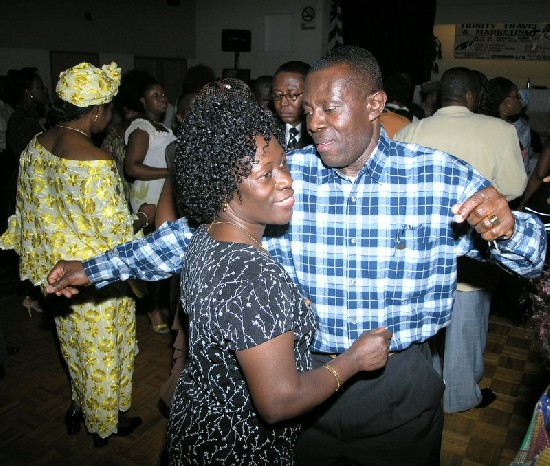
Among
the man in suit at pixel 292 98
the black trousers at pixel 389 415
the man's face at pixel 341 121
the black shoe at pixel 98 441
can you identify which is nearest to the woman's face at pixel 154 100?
the man in suit at pixel 292 98

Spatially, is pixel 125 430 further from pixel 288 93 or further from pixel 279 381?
pixel 288 93

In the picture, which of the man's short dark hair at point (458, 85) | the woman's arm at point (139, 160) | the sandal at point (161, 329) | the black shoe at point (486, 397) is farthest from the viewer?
the sandal at point (161, 329)

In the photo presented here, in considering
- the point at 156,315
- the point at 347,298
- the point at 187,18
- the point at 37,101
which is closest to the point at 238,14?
the point at 187,18

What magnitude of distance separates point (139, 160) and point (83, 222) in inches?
59.5

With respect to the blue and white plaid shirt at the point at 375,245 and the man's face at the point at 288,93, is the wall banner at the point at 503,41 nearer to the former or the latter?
the man's face at the point at 288,93

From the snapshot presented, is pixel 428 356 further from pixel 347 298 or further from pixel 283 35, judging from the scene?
pixel 283 35

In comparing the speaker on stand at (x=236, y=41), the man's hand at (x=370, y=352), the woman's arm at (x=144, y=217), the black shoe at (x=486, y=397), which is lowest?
the black shoe at (x=486, y=397)

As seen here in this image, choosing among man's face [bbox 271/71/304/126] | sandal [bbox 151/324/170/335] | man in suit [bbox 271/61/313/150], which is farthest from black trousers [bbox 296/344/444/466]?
sandal [bbox 151/324/170/335]

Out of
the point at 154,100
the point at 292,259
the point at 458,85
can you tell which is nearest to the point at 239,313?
the point at 292,259

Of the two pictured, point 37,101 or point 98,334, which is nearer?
A: point 98,334

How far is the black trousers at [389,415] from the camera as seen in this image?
1.68 m

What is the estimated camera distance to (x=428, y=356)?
1.77m

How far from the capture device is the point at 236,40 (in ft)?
34.7

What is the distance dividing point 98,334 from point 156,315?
4.92 ft
